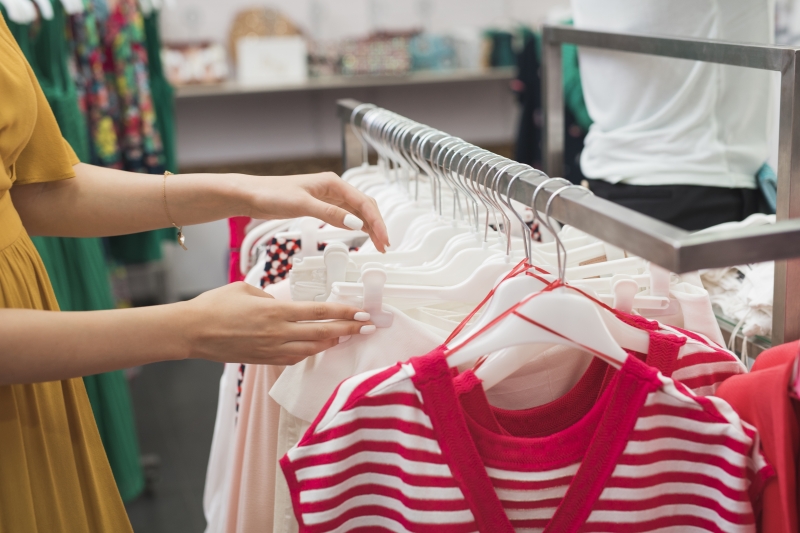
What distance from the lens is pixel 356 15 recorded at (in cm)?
427

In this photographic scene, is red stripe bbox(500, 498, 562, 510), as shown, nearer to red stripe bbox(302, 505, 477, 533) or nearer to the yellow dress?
red stripe bbox(302, 505, 477, 533)

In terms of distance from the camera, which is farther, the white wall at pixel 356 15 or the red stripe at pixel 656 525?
the white wall at pixel 356 15

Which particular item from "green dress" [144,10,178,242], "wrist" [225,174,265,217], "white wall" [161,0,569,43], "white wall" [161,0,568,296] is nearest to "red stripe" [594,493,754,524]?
"wrist" [225,174,265,217]

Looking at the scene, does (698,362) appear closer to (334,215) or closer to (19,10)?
(334,215)

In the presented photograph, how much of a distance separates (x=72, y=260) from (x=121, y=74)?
2.88 feet

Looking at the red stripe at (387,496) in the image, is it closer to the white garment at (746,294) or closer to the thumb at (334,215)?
the thumb at (334,215)

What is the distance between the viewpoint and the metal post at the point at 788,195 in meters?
0.89

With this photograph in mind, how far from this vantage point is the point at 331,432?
737mm

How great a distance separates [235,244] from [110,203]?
0.35 m

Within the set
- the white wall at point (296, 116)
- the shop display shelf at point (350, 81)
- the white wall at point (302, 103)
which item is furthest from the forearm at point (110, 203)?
the white wall at point (296, 116)

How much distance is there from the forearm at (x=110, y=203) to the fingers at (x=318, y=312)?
0.31 m

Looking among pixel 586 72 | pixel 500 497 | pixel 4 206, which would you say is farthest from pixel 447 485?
pixel 586 72

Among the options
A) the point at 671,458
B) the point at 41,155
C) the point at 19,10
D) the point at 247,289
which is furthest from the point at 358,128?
the point at 671,458

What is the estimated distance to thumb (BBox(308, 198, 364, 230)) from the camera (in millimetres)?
926
